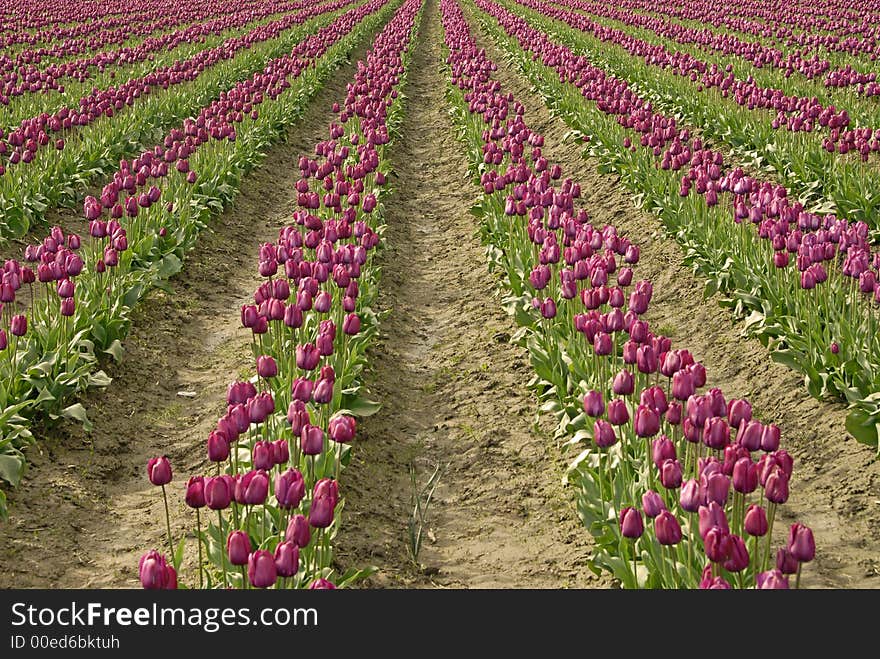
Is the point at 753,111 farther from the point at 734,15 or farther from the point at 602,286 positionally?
the point at 734,15

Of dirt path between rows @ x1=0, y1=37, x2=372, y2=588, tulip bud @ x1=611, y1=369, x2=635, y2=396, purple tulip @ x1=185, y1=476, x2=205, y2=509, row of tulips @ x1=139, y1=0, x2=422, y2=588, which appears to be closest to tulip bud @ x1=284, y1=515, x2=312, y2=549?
row of tulips @ x1=139, y1=0, x2=422, y2=588

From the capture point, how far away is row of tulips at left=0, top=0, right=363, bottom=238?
37.2ft

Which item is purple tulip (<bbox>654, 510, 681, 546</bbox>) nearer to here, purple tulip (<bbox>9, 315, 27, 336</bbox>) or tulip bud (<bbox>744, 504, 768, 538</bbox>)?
tulip bud (<bbox>744, 504, 768, 538</bbox>)

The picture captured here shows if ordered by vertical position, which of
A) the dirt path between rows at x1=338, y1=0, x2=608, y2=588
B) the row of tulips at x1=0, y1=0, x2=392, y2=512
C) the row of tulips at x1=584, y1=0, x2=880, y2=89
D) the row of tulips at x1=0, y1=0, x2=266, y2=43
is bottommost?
the dirt path between rows at x1=338, y1=0, x2=608, y2=588

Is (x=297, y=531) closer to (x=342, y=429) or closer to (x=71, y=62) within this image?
(x=342, y=429)

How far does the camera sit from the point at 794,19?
2930 cm

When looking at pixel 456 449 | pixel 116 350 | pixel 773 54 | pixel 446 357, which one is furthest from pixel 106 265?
pixel 773 54

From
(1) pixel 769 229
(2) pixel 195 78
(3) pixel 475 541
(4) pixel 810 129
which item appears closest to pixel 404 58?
(2) pixel 195 78

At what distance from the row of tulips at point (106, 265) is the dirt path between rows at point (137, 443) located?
0.69 ft

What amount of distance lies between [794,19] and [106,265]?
2643cm

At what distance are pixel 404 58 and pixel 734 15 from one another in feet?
46.3

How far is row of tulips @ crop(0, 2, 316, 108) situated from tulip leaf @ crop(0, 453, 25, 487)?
12.2 metres

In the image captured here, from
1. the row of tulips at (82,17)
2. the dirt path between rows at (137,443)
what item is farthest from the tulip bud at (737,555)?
the row of tulips at (82,17)

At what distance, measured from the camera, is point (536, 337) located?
7.46 m
